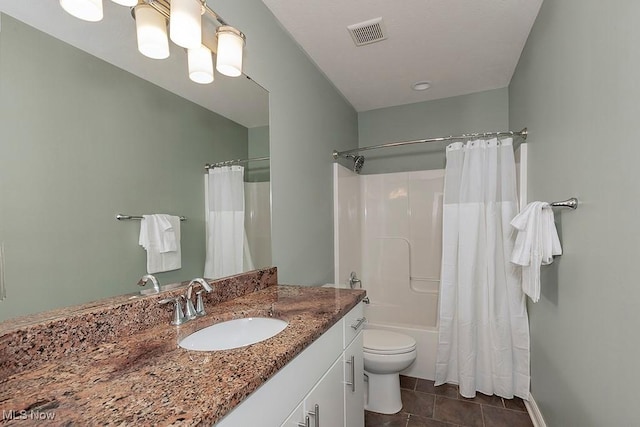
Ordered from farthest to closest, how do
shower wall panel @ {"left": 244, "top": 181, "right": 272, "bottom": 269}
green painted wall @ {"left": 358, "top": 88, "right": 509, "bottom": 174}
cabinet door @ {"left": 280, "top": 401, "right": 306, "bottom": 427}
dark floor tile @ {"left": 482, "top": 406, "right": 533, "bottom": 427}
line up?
green painted wall @ {"left": 358, "top": 88, "right": 509, "bottom": 174} < dark floor tile @ {"left": 482, "top": 406, "right": 533, "bottom": 427} < shower wall panel @ {"left": 244, "top": 181, "right": 272, "bottom": 269} < cabinet door @ {"left": 280, "top": 401, "right": 306, "bottom": 427}

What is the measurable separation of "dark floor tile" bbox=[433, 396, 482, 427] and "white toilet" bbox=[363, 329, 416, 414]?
262 mm

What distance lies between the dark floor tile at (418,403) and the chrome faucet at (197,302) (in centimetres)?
165

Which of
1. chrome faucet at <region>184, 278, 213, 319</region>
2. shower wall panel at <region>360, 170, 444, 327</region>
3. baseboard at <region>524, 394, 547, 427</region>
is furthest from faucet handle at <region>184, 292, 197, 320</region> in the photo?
shower wall panel at <region>360, 170, 444, 327</region>

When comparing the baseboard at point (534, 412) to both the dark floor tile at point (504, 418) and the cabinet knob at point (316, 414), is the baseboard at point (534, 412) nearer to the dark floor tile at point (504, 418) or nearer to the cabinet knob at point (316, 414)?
the dark floor tile at point (504, 418)

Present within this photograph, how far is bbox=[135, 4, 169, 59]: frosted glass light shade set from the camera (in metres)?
1.06

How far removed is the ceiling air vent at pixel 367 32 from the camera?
1.80 meters

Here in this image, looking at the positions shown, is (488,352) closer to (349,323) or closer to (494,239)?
(494,239)

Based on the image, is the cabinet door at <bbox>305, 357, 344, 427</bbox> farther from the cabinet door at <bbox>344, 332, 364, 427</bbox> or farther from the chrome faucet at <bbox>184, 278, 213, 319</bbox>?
the chrome faucet at <bbox>184, 278, 213, 319</bbox>

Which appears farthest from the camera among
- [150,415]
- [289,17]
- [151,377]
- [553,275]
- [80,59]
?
[289,17]

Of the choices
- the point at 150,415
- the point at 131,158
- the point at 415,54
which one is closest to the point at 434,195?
the point at 415,54

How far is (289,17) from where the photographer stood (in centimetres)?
176

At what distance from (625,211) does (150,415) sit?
1.30 metres

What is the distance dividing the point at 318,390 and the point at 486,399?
5.66ft

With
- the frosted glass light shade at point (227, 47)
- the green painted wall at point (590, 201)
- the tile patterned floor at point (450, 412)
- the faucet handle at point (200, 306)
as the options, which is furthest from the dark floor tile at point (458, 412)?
the frosted glass light shade at point (227, 47)
